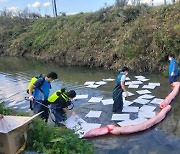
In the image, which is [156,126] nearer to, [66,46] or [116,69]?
[116,69]

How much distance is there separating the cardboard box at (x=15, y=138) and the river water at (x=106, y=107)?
2017mm

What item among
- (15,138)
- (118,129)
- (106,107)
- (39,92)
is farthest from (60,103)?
(106,107)

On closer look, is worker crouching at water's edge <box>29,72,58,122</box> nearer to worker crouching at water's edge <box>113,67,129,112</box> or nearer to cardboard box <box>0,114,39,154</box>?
cardboard box <box>0,114,39,154</box>

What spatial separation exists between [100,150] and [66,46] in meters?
14.2

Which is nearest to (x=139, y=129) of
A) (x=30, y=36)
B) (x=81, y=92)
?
(x=81, y=92)

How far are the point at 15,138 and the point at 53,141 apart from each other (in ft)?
1.98

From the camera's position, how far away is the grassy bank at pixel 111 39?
13.9 m

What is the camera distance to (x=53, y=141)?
4590mm

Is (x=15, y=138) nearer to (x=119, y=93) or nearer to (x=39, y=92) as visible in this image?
(x=39, y=92)

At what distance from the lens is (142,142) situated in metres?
6.36

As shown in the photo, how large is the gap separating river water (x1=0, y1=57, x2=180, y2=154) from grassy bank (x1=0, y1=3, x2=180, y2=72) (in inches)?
39.2

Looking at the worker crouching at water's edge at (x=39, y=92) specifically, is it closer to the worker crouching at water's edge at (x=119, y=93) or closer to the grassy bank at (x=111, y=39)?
the worker crouching at water's edge at (x=119, y=93)

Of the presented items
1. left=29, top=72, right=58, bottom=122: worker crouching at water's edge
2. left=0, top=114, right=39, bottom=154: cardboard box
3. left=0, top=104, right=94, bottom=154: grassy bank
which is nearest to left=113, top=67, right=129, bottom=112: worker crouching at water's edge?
left=29, top=72, right=58, bottom=122: worker crouching at water's edge

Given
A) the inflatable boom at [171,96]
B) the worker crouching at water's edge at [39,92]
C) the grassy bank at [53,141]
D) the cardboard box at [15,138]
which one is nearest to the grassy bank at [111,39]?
the inflatable boom at [171,96]
